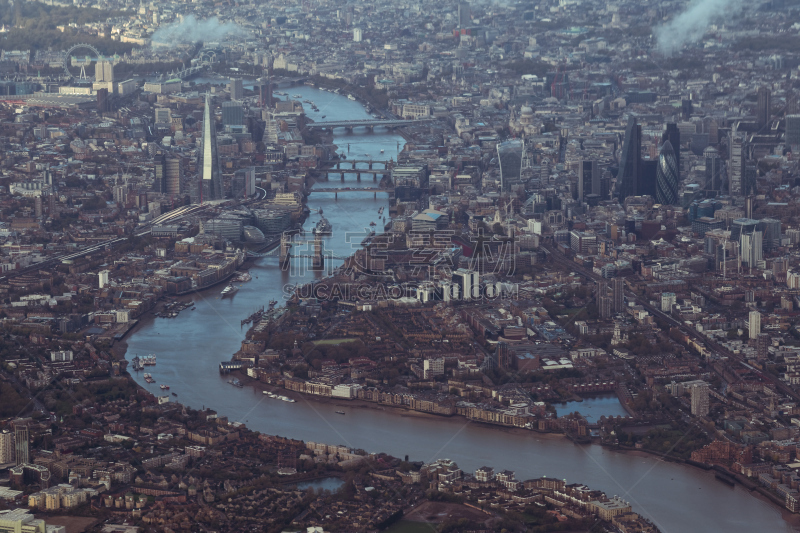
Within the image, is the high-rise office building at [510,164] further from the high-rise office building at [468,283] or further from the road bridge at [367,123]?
the high-rise office building at [468,283]

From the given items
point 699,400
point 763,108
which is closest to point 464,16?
point 763,108

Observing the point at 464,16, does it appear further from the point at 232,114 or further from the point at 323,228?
the point at 323,228

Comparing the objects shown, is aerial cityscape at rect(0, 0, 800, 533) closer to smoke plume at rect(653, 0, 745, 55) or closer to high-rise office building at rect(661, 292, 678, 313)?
high-rise office building at rect(661, 292, 678, 313)

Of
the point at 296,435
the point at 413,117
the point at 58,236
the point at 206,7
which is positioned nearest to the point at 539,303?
the point at 296,435

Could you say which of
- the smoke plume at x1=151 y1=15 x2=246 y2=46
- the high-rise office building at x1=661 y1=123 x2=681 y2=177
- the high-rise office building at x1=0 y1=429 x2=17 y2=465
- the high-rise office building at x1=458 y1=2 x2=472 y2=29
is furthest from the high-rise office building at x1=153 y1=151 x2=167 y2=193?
the high-rise office building at x1=458 y1=2 x2=472 y2=29

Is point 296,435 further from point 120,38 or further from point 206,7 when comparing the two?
point 206,7

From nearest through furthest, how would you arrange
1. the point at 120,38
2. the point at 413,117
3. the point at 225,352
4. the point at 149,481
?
the point at 149,481, the point at 225,352, the point at 413,117, the point at 120,38
